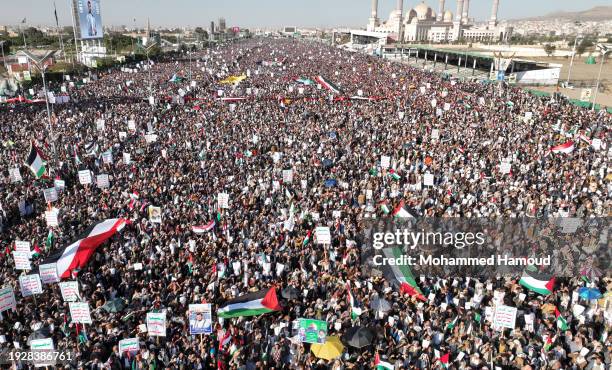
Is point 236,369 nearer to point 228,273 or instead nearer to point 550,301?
point 228,273

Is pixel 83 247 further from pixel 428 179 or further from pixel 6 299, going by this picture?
pixel 428 179

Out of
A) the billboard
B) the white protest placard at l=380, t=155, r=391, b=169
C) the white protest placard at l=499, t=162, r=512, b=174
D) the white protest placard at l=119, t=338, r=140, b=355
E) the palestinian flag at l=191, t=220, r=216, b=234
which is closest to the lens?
the white protest placard at l=119, t=338, r=140, b=355

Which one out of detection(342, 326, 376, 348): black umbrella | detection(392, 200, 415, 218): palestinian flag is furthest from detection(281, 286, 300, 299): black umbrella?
detection(392, 200, 415, 218): palestinian flag

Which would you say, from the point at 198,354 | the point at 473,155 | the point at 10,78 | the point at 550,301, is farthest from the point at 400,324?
the point at 10,78

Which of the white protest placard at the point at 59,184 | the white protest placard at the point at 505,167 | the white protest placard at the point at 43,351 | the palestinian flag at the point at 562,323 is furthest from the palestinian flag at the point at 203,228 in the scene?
the white protest placard at the point at 505,167

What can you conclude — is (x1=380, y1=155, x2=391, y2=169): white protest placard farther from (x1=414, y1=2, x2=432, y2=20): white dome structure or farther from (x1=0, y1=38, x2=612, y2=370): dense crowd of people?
(x1=414, y1=2, x2=432, y2=20): white dome structure

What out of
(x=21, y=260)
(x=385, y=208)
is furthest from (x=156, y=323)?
(x=385, y=208)
